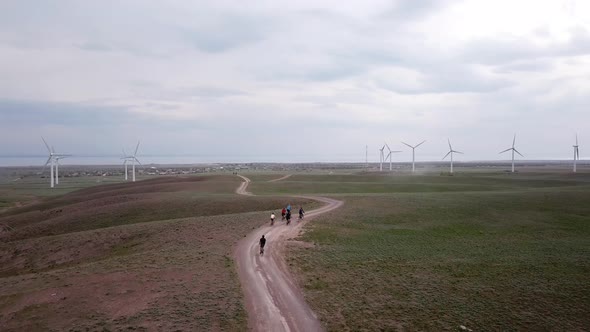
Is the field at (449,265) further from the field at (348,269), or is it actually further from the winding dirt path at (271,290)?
the winding dirt path at (271,290)

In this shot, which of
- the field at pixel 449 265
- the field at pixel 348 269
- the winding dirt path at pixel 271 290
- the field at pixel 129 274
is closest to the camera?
the winding dirt path at pixel 271 290

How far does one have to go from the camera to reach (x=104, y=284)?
2656 cm

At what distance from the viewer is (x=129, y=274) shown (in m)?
28.4

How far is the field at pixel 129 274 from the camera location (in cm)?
2139

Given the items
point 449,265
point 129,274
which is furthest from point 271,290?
point 449,265

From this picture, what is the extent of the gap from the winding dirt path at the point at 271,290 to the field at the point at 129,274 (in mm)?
903

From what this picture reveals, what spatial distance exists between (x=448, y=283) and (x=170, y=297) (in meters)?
20.4

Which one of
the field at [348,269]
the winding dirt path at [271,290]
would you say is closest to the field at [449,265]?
the field at [348,269]

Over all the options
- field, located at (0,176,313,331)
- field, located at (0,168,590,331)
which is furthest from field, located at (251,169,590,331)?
field, located at (0,176,313,331)

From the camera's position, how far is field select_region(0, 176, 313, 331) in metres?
21.4

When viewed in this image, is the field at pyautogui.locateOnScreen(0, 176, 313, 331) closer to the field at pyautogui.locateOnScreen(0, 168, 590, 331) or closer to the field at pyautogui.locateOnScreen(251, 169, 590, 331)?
the field at pyautogui.locateOnScreen(0, 168, 590, 331)

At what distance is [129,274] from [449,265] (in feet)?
88.3

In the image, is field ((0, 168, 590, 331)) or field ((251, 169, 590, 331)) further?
field ((251, 169, 590, 331))

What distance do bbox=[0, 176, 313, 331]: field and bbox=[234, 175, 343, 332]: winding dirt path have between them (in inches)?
35.5
